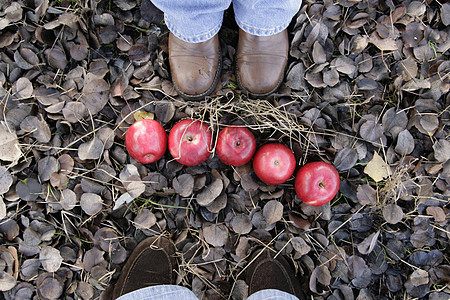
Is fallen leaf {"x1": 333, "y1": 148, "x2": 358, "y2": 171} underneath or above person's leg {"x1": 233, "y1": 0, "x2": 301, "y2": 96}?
underneath

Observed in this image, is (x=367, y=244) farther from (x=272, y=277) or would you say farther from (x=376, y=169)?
(x=272, y=277)

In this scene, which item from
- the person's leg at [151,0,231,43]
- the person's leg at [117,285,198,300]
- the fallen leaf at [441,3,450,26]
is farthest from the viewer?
the fallen leaf at [441,3,450,26]

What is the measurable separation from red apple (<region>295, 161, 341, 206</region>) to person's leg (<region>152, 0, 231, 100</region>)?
0.58 m

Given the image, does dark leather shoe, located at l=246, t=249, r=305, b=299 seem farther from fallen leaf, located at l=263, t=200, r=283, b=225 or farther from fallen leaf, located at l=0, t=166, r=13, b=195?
fallen leaf, located at l=0, t=166, r=13, b=195

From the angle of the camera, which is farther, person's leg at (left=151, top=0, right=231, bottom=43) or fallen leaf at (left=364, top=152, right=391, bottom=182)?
fallen leaf at (left=364, top=152, right=391, bottom=182)

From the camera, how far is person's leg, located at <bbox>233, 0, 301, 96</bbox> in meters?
1.35

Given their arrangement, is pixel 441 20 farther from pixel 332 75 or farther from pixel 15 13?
pixel 15 13

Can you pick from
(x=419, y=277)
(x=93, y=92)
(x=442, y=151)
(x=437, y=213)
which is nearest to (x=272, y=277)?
(x=419, y=277)

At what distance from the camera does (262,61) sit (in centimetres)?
145

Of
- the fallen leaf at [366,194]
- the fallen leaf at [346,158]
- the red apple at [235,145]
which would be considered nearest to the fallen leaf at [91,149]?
the red apple at [235,145]

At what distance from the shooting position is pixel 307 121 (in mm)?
1479

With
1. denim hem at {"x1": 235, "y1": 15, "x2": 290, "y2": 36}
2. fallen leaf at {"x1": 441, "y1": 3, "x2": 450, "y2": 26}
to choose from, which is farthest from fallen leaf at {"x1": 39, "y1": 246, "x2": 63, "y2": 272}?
fallen leaf at {"x1": 441, "y1": 3, "x2": 450, "y2": 26}

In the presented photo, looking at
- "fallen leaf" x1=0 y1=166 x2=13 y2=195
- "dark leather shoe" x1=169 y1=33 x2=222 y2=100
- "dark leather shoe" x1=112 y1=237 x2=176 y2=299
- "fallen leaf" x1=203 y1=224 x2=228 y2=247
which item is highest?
"dark leather shoe" x1=169 y1=33 x2=222 y2=100

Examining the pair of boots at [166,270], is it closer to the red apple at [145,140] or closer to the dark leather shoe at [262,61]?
the red apple at [145,140]
